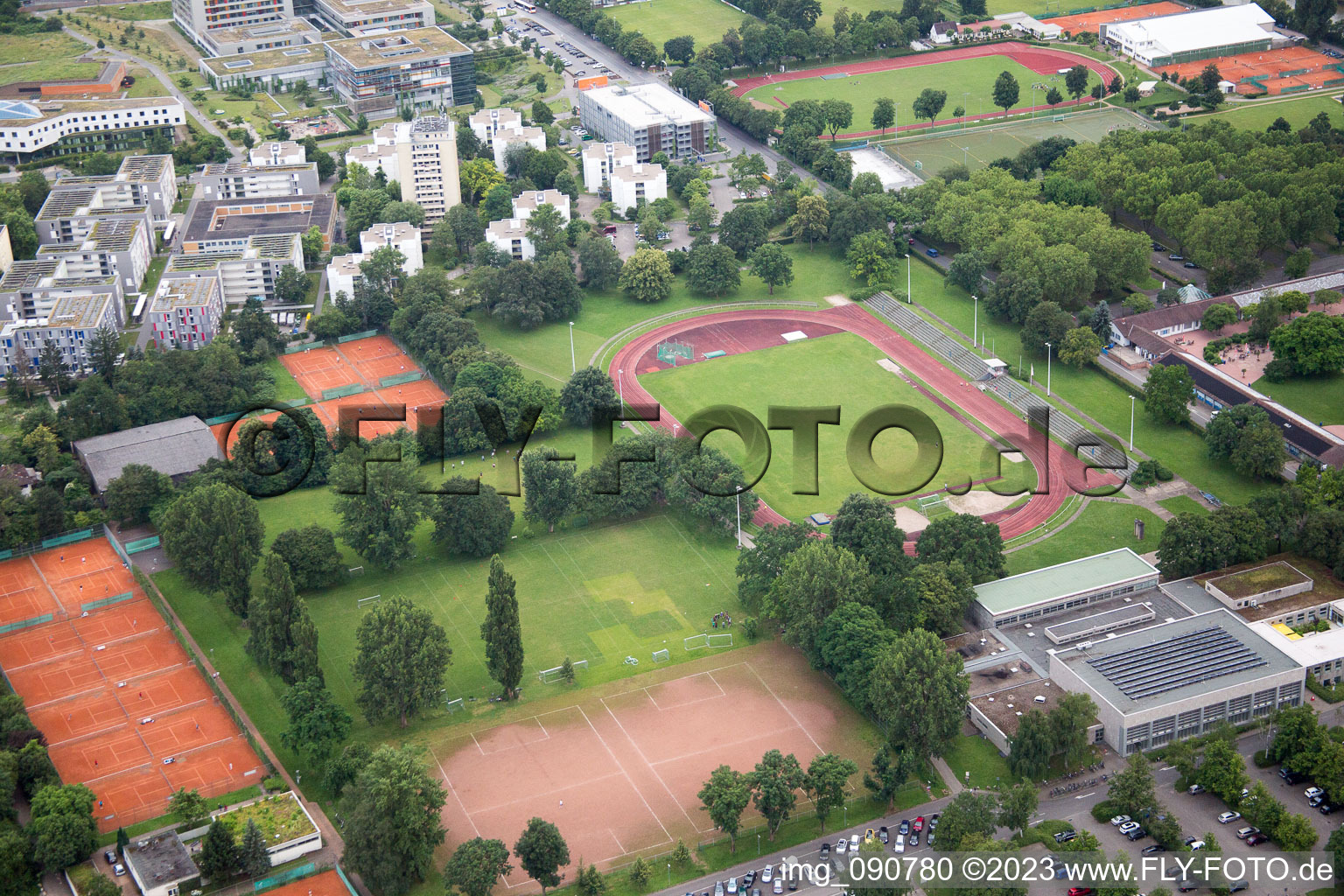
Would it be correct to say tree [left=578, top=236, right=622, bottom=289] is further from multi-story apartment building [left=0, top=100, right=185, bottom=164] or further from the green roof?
multi-story apartment building [left=0, top=100, right=185, bottom=164]

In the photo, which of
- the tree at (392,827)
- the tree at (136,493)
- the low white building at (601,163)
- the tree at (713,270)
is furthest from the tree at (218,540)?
the low white building at (601,163)

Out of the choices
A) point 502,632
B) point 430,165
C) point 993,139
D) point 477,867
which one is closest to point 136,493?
point 502,632

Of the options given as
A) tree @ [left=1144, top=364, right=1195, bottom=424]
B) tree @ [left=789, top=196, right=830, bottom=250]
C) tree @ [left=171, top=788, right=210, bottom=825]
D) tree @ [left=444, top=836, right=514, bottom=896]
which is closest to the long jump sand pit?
tree @ [left=444, top=836, right=514, bottom=896]

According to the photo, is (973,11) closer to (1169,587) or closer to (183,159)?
(183,159)

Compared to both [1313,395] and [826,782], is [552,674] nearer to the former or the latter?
[826,782]

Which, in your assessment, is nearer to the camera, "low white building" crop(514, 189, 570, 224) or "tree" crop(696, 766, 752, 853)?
"tree" crop(696, 766, 752, 853)

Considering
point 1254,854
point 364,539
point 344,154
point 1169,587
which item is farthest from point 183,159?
point 1254,854

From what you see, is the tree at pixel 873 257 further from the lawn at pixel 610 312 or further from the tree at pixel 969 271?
the tree at pixel 969 271
